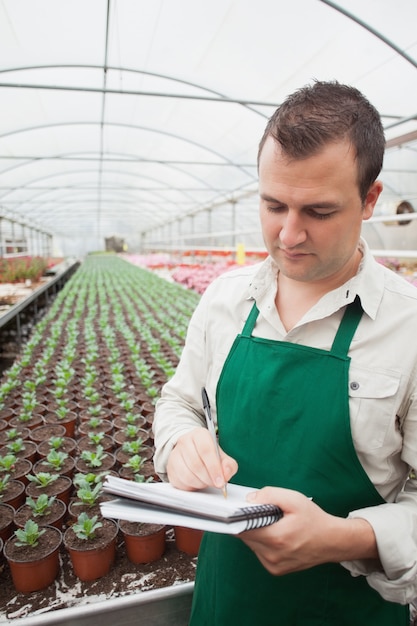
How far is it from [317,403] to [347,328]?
0.19 metres

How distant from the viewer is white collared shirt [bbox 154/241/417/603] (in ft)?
2.65

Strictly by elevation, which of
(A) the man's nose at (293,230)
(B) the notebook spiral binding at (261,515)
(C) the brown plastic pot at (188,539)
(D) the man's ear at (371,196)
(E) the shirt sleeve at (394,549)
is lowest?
(C) the brown plastic pot at (188,539)

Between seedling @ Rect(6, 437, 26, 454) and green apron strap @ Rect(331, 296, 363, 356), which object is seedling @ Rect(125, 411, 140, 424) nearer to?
seedling @ Rect(6, 437, 26, 454)

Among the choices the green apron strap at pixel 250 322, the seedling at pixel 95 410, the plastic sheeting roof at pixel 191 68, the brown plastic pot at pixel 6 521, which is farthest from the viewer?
the plastic sheeting roof at pixel 191 68

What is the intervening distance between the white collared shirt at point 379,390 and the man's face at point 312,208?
110mm

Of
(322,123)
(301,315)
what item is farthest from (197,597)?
(322,123)

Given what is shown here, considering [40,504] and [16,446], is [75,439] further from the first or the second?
[40,504]

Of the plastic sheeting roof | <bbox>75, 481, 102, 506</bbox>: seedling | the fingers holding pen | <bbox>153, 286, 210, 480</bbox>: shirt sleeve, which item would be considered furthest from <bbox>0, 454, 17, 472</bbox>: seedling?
the plastic sheeting roof

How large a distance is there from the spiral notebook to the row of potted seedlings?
113 cm

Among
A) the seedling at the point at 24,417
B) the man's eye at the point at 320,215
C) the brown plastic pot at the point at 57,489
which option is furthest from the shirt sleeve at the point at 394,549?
the seedling at the point at 24,417

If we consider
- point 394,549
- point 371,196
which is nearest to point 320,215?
point 371,196

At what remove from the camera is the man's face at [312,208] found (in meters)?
0.82

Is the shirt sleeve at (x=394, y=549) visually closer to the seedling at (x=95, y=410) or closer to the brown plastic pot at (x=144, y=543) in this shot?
the brown plastic pot at (x=144, y=543)

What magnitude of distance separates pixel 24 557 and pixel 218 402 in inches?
46.8
